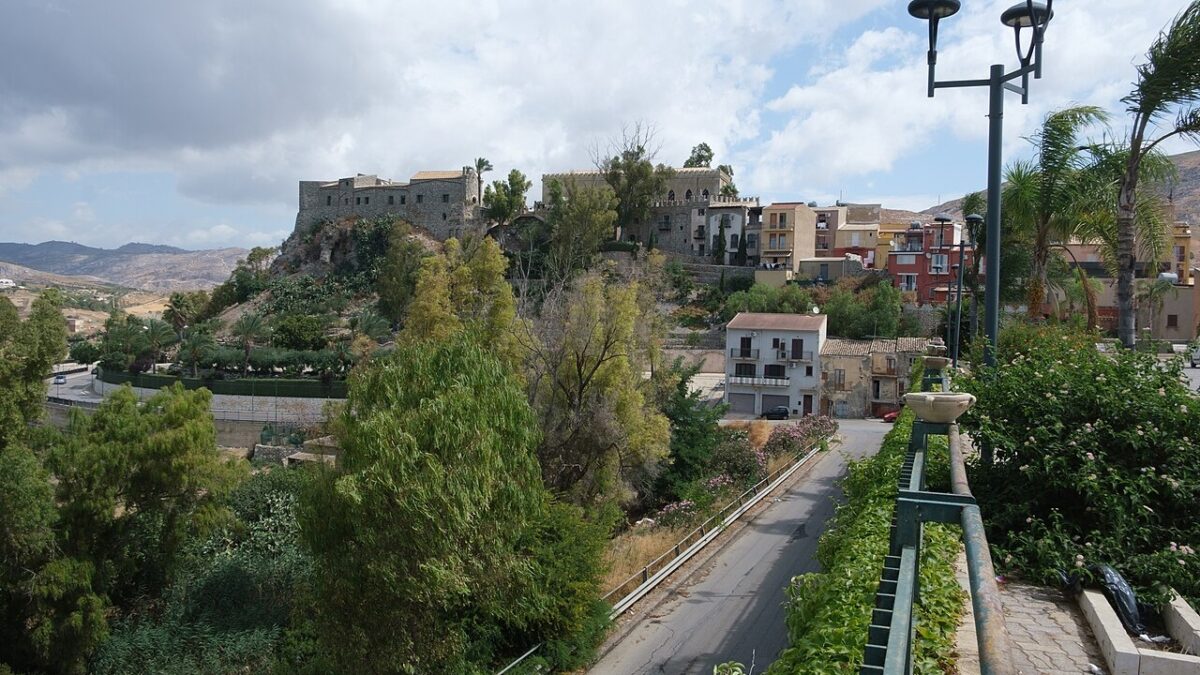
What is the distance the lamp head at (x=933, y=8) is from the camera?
709 cm

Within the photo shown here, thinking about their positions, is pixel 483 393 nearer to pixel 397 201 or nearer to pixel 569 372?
pixel 569 372

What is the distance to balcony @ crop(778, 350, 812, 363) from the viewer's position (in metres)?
36.4

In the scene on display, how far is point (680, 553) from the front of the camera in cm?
1528

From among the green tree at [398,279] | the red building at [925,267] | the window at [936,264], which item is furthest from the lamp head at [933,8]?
the green tree at [398,279]

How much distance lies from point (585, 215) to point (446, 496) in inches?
1653

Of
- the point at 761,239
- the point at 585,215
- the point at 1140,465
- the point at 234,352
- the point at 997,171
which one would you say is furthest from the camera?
the point at 761,239

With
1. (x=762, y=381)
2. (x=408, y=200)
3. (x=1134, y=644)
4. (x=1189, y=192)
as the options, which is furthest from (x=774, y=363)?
(x=1189, y=192)

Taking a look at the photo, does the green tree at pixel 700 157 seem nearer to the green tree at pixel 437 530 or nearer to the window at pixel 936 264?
the window at pixel 936 264

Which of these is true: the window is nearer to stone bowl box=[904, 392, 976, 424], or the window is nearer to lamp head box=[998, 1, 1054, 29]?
lamp head box=[998, 1, 1054, 29]

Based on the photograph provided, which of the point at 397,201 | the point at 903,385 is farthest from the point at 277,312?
the point at 903,385

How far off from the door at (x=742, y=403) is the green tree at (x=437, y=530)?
84.4 ft

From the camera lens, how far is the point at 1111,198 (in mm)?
10172

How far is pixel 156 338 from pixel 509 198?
28.1 meters

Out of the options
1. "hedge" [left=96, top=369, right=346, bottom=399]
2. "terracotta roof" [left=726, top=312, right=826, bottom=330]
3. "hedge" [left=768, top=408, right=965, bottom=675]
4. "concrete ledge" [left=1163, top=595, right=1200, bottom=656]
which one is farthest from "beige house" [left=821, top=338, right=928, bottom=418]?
"concrete ledge" [left=1163, top=595, right=1200, bottom=656]
